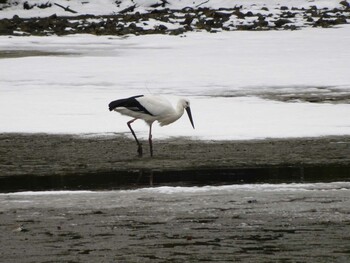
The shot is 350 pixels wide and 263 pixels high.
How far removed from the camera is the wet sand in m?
7.09

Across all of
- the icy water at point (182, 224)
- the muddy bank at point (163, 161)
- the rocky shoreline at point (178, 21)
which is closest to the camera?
the icy water at point (182, 224)

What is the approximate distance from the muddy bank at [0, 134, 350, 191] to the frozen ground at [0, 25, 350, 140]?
74 cm

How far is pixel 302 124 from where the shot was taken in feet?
48.4

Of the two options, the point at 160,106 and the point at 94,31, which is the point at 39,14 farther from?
the point at 160,106

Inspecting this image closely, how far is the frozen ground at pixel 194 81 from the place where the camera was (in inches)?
586

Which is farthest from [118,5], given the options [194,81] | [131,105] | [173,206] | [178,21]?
[173,206]

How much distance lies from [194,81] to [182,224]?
42.5 feet

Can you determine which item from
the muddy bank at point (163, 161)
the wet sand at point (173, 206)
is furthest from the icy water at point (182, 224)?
the muddy bank at point (163, 161)

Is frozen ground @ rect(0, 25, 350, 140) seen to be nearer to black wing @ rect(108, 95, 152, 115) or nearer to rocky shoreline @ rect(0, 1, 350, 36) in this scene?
black wing @ rect(108, 95, 152, 115)

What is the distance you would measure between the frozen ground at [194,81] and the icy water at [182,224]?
4.21 meters

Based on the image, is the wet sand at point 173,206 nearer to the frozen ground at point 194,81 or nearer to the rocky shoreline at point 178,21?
the frozen ground at point 194,81

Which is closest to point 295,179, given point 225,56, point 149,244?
point 149,244

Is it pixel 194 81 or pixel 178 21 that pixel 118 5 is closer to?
pixel 178 21

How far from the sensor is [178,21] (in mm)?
39469
